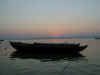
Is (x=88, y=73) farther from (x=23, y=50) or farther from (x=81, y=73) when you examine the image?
(x=23, y=50)

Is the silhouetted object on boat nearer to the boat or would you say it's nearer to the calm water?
the boat

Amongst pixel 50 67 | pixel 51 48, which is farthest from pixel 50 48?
pixel 50 67

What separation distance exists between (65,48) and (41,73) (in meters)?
16.1

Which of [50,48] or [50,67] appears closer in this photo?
[50,67]

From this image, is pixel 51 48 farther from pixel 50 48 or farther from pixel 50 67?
pixel 50 67

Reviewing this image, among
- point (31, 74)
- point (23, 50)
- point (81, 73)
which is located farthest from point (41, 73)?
point (23, 50)

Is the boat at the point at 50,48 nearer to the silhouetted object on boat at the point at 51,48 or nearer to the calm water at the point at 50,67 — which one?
the silhouetted object on boat at the point at 51,48

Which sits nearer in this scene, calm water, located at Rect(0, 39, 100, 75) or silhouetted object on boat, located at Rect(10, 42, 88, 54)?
calm water, located at Rect(0, 39, 100, 75)

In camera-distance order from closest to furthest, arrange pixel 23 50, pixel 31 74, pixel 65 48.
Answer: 1. pixel 31 74
2. pixel 65 48
3. pixel 23 50

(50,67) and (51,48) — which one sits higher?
(50,67)

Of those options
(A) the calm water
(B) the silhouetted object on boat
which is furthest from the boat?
(A) the calm water

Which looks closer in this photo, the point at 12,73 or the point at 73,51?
the point at 12,73

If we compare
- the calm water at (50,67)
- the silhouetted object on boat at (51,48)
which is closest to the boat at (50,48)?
the silhouetted object on boat at (51,48)

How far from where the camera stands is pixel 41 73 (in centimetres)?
1173
